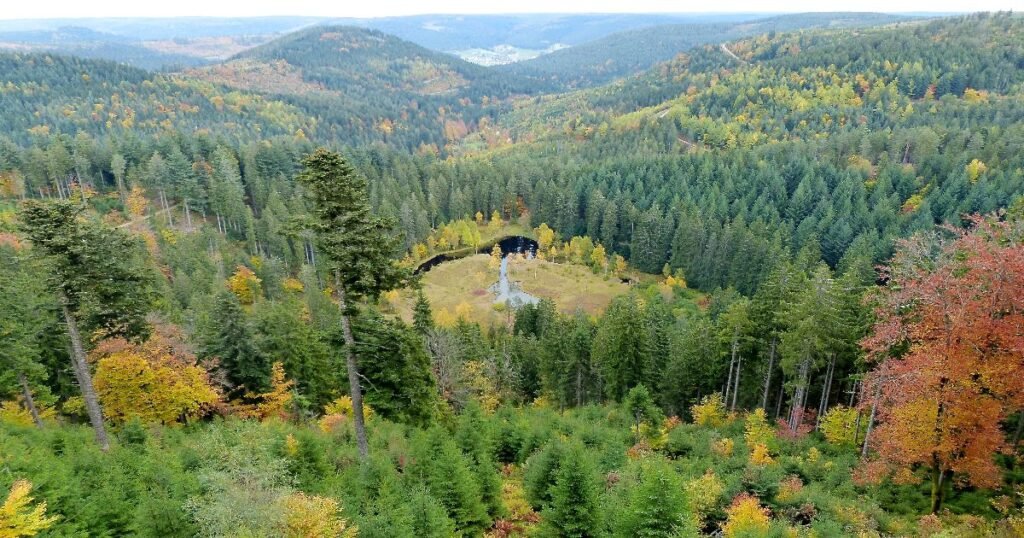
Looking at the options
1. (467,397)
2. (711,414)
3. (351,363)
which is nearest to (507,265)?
(467,397)

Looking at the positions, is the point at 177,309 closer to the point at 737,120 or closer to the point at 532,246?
the point at 532,246

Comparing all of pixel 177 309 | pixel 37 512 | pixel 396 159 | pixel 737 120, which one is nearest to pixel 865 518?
pixel 37 512

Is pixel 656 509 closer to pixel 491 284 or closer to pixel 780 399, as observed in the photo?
pixel 780 399

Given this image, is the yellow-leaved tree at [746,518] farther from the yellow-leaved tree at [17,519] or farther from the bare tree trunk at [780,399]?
the bare tree trunk at [780,399]

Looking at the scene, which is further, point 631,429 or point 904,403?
point 631,429

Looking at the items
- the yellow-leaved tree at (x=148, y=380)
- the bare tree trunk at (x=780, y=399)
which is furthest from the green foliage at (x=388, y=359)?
the bare tree trunk at (x=780, y=399)

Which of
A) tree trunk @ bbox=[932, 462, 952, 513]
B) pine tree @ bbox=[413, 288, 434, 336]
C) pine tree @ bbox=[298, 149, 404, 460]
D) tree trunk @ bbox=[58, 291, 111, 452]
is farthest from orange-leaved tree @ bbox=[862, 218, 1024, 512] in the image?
tree trunk @ bbox=[58, 291, 111, 452]

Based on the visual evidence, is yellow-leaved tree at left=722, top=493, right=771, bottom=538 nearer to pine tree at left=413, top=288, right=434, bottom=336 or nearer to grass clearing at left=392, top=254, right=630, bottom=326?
pine tree at left=413, top=288, right=434, bottom=336
